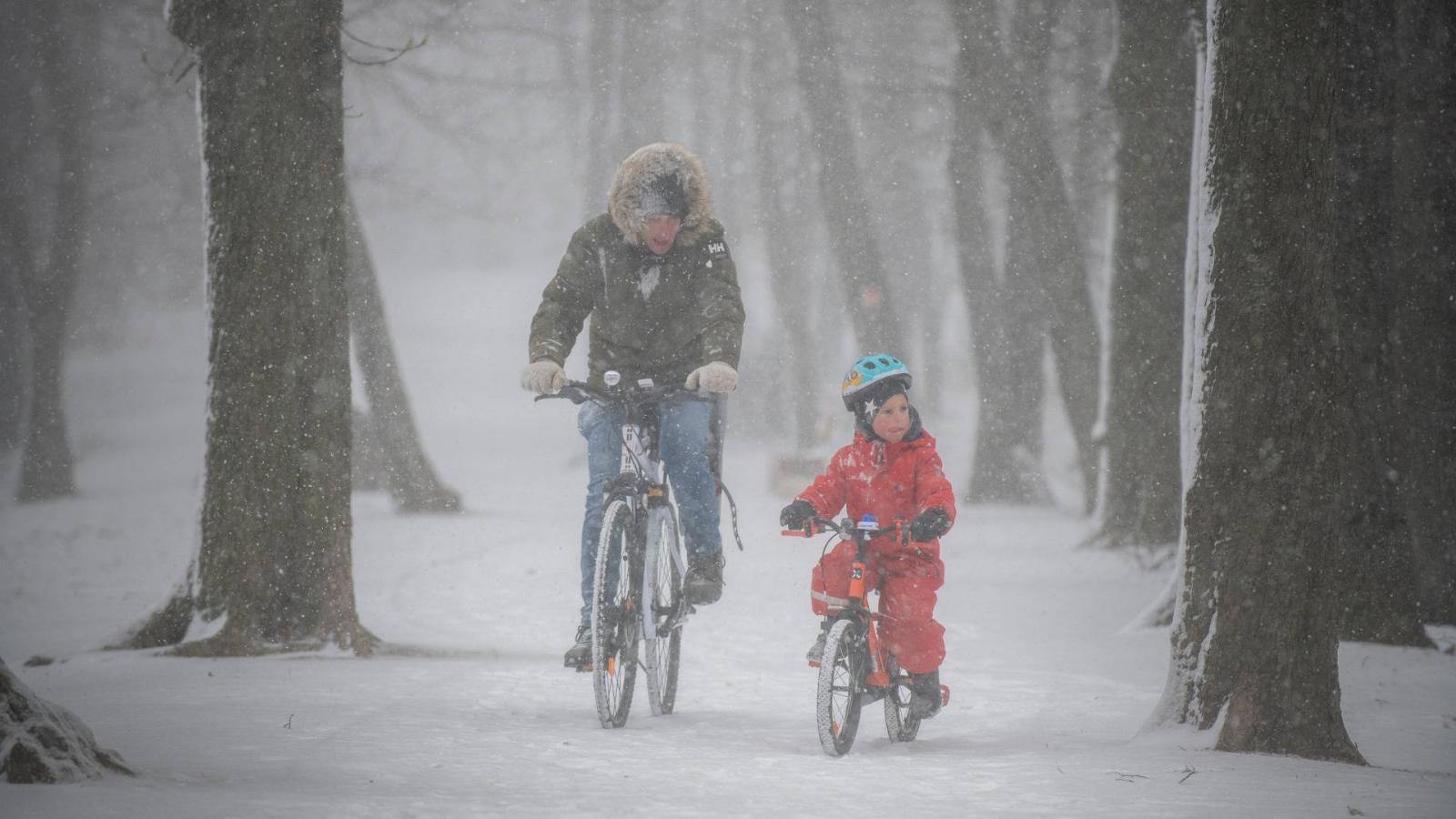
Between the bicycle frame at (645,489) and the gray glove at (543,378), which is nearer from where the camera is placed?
the gray glove at (543,378)

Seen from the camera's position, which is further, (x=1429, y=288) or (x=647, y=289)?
(x=1429, y=288)

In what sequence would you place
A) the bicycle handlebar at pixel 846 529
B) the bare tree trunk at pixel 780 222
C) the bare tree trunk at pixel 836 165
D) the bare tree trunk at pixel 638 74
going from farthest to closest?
the bare tree trunk at pixel 638 74 < the bare tree trunk at pixel 780 222 < the bare tree trunk at pixel 836 165 < the bicycle handlebar at pixel 846 529

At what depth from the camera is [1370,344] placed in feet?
25.6

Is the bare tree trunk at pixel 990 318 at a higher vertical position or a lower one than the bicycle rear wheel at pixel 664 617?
higher

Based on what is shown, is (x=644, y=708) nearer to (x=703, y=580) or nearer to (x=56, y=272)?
(x=703, y=580)

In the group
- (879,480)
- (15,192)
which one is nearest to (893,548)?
(879,480)

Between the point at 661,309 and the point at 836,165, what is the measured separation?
15.1 m

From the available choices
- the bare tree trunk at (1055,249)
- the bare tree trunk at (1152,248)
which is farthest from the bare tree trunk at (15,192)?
the bare tree trunk at (1152,248)

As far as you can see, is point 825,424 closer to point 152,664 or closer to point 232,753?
point 152,664

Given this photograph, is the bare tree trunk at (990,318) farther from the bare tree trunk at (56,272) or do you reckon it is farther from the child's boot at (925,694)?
the bare tree trunk at (56,272)

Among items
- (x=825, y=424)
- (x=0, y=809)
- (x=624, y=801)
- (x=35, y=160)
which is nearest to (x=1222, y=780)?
(x=624, y=801)

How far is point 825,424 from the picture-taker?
23281 millimetres

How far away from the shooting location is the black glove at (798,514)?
17.3 feet

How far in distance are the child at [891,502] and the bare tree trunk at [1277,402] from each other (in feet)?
3.66
